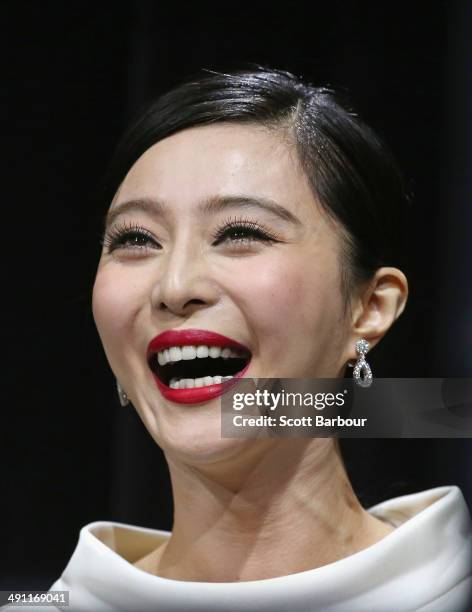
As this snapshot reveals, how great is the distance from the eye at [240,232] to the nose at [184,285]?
0.04 metres

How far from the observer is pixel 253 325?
4.00 ft

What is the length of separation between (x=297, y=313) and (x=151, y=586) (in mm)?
394

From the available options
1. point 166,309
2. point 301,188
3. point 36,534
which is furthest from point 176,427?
point 36,534

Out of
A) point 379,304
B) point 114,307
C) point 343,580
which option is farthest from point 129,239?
point 343,580

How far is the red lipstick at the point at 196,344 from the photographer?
48.1 inches

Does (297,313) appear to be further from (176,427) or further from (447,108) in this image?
(447,108)

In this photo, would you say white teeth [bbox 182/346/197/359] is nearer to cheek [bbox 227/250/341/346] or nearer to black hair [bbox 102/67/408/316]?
cheek [bbox 227/250/341/346]

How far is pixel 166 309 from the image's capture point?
48.9 inches

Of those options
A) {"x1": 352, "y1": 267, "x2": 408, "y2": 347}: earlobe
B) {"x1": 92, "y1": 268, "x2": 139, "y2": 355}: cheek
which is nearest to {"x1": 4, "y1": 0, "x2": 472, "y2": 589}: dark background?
{"x1": 352, "y1": 267, "x2": 408, "y2": 347}: earlobe

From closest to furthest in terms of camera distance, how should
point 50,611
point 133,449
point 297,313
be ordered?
point 297,313, point 50,611, point 133,449

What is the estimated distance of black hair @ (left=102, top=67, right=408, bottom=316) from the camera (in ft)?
4.31

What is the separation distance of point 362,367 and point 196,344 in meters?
0.22

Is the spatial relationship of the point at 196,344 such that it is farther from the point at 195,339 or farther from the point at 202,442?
the point at 202,442

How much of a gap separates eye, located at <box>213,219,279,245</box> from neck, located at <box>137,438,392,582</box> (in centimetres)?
26
